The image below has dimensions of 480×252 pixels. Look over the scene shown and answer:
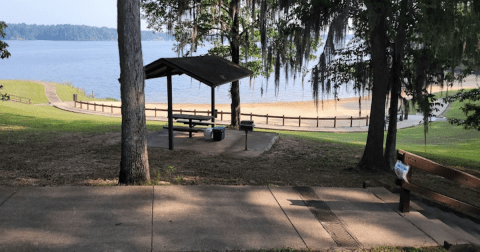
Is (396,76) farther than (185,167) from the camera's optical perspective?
Yes

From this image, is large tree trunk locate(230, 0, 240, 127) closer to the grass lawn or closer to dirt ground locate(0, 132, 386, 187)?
the grass lawn

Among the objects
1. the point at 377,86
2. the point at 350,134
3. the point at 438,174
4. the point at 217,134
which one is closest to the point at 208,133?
the point at 217,134

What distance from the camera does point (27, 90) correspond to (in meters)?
53.3

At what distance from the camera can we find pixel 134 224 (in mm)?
5305

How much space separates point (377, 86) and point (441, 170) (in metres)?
5.30

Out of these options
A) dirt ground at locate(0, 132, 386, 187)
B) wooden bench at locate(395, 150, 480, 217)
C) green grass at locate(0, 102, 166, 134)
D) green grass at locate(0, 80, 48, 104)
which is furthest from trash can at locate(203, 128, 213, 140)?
green grass at locate(0, 80, 48, 104)

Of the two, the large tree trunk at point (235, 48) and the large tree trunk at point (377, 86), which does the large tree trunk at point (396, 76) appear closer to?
the large tree trunk at point (377, 86)

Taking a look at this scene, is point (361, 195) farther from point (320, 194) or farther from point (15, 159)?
point (15, 159)

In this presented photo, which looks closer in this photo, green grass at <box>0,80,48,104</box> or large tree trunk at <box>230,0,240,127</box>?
large tree trunk at <box>230,0,240,127</box>

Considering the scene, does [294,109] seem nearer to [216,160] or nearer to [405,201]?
[216,160]

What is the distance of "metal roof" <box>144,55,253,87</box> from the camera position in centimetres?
1185

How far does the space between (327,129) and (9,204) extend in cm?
2441

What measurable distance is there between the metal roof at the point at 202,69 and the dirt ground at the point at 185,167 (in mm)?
2399

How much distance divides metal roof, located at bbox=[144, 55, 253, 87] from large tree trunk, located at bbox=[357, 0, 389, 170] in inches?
182
